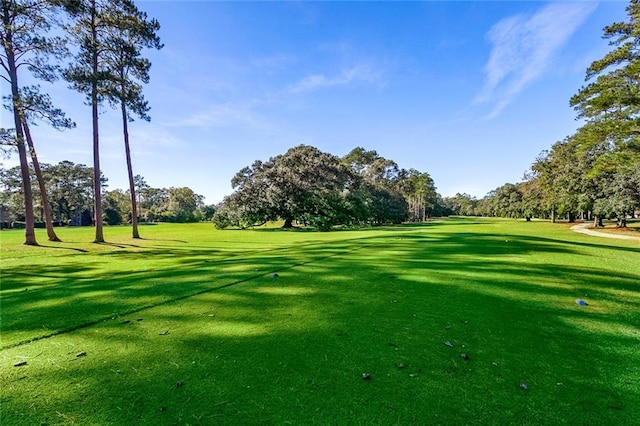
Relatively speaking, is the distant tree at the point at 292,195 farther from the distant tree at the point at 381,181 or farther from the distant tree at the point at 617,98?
the distant tree at the point at 617,98

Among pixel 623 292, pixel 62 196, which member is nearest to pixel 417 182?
pixel 623 292

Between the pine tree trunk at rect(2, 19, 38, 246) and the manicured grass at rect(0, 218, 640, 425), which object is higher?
the pine tree trunk at rect(2, 19, 38, 246)

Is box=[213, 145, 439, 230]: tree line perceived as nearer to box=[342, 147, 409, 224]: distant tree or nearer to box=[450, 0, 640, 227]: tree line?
box=[342, 147, 409, 224]: distant tree

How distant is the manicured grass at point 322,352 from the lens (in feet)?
7.08

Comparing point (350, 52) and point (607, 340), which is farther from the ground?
point (350, 52)

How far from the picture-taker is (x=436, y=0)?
12.7 meters

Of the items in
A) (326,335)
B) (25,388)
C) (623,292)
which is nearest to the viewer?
(25,388)

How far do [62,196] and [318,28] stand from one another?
6377cm

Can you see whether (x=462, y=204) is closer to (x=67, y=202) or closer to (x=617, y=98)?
(x=617, y=98)

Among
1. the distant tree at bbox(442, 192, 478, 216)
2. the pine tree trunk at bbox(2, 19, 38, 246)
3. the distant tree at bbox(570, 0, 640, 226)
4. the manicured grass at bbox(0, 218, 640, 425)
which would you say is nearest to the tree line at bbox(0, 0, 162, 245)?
the pine tree trunk at bbox(2, 19, 38, 246)

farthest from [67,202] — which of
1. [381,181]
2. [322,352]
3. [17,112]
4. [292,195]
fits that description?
[322,352]

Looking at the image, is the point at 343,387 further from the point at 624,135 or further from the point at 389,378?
the point at 624,135

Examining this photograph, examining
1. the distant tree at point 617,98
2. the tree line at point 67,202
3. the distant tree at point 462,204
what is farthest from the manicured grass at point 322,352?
the distant tree at point 462,204

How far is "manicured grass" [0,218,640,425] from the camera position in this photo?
2.16 m
